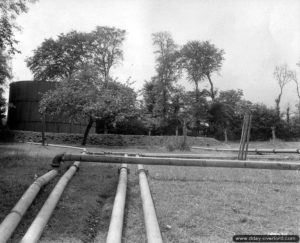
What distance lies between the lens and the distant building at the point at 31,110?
106 ft

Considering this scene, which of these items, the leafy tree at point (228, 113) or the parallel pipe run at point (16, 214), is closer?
the parallel pipe run at point (16, 214)

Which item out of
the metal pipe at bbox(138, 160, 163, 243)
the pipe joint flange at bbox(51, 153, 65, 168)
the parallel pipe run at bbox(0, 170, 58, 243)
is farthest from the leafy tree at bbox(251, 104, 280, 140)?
the parallel pipe run at bbox(0, 170, 58, 243)

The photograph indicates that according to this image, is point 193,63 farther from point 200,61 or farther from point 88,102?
point 88,102

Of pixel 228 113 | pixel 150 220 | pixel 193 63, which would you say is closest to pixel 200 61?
pixel 193 63

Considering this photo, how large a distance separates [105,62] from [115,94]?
2182 centimetres

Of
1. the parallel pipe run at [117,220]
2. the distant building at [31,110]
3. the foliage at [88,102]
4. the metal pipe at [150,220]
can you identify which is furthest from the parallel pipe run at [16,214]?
the distant building at [31,110]

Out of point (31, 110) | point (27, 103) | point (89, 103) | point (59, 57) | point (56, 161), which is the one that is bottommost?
point (56, 161)

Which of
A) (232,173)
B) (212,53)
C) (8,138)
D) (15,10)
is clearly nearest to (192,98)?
(212,53)

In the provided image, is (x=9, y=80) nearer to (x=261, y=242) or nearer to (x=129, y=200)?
(x=129, y=200)

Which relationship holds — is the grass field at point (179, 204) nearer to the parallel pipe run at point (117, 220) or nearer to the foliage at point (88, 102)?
the parallel pipe run at point (117, 220)

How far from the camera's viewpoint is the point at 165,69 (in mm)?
47125

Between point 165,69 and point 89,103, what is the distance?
2349 cm

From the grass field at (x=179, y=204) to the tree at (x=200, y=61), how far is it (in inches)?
1580

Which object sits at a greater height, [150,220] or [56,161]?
[56,161]
